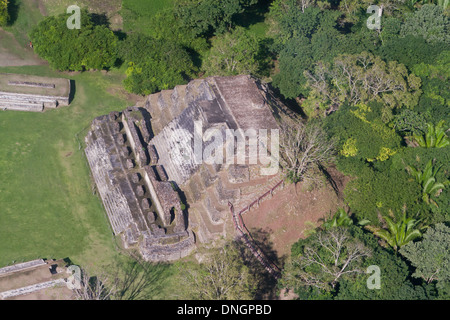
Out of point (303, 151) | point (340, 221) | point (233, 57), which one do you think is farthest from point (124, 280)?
point (233, 57)

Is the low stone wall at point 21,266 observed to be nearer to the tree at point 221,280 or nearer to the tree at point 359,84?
the tree at point 221,280

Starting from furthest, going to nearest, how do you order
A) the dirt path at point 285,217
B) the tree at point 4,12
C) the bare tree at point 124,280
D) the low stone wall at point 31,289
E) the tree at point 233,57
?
1. the tree at point 4,12
2. the tree at point 233,57
3. the dirt path at point 285,217
4. the bare tree at point 124,280
5. the low stone wall at point 31,289

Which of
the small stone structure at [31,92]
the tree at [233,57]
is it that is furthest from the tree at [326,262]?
the small stone structure at [31,92]

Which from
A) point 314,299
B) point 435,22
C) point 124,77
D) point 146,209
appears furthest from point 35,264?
point 435,22

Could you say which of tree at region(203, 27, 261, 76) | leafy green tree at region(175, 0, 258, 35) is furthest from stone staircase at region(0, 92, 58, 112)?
leafy green tree at region(175, 0, 258, 35)

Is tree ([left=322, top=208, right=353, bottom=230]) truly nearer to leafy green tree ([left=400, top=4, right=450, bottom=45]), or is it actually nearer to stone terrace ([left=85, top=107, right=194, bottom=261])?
stone terrace ([left=85, top=107, right=194, bottom=261])

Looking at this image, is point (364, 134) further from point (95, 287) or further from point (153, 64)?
point (95, 287)
